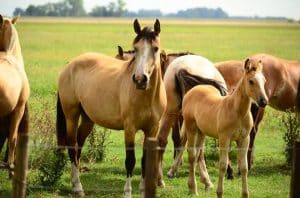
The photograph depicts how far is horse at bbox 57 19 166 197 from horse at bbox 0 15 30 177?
2.38 ft

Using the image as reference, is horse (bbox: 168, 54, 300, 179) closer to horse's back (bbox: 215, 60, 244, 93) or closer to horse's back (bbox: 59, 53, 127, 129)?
horse's back (bbox: 215, 60, 244, 93)

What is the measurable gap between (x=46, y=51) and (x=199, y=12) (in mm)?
160184

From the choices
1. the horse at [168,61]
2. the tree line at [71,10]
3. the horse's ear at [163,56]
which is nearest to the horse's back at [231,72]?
the horse at [168,61]

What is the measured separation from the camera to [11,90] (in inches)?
303

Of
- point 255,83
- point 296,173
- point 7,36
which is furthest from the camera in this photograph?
point 7,36

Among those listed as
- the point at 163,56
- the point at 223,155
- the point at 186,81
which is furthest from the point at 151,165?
the point at 163,56

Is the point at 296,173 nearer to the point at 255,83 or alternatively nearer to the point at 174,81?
the point at 255,83

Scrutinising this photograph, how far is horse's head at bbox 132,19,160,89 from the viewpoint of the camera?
717 cm

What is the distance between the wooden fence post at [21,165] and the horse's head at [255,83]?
3.26 m

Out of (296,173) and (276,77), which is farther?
(276,77)

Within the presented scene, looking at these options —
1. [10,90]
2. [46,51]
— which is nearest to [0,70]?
[10,90]

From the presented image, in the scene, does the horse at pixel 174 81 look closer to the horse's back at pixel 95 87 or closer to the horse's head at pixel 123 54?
the horse's head at pixel 123 54

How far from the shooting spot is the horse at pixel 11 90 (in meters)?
7.68

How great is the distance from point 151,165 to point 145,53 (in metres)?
2.62
